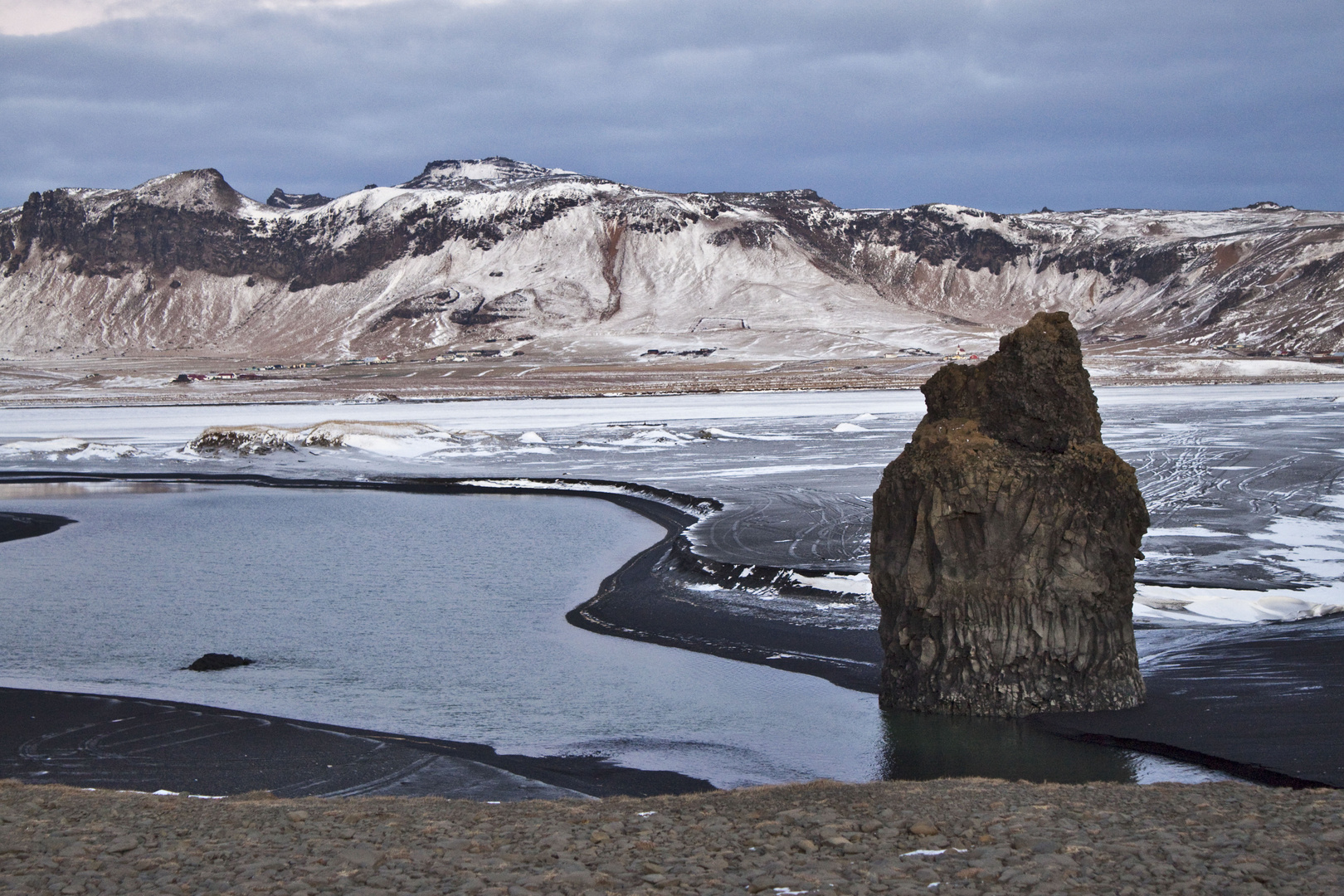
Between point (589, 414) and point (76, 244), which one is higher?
point (76, 244)

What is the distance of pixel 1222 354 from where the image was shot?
4441 inches

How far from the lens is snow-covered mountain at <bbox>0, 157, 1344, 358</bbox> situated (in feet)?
534

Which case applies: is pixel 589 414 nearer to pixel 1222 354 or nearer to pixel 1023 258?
pixel 1222 354

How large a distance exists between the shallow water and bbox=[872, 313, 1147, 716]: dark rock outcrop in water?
21.7 inches

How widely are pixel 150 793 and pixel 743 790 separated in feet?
16.7

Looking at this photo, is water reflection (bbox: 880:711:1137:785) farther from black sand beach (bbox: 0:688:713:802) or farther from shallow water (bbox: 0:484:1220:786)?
black sand beach (bbox: 0:688:713:802)

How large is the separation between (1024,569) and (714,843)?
539 centimetres

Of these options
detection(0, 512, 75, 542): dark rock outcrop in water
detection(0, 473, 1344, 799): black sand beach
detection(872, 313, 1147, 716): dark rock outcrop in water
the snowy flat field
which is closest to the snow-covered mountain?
the snowy flat field

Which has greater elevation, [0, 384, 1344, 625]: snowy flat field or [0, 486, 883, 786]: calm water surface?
[0, 384, 1344, 625]: snowy flat field

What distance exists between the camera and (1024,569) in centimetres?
1149

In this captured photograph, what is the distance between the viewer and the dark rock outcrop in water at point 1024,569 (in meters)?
11.5

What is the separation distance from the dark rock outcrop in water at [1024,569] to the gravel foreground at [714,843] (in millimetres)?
2759

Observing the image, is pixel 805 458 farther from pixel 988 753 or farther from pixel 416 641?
pixel 988 753

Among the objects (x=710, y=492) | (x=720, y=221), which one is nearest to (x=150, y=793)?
(x=710, y=492)
